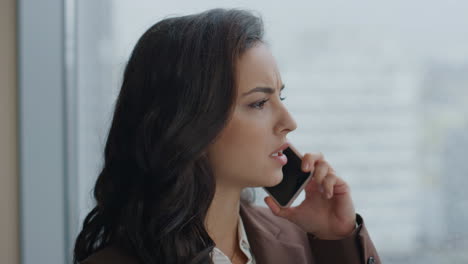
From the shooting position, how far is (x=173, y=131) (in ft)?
4.01

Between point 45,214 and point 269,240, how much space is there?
0.87 m

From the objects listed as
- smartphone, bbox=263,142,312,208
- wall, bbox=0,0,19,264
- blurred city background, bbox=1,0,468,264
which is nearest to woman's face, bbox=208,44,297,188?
smartphone, bbox=263,142,312,208

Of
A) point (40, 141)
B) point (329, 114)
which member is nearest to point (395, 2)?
point (329, 114)

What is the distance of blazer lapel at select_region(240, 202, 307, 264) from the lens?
4.75 feet

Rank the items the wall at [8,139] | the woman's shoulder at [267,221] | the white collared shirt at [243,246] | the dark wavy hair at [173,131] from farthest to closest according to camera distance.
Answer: the wall at [8,139], the woman's shoulder at [267,221], the white collared shirt at [243,246], the dark wavy hair at [173,131]

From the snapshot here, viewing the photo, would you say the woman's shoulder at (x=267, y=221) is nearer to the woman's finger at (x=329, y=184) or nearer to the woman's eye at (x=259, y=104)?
the woman's finger at (x=329, y=184)

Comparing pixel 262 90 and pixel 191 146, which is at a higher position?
pixel 262 90

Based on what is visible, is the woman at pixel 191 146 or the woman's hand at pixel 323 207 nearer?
the woman at pixel 191 146

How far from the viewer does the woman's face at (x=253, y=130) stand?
49.7 inches

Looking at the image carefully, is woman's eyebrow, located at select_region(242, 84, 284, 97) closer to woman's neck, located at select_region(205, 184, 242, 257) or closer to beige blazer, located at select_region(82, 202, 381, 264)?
woman's neck, located at select_region(205, 184, 242, 257)

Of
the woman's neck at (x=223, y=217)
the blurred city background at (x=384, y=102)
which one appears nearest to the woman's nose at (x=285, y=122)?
the woman's neck at (x=223, y=217)

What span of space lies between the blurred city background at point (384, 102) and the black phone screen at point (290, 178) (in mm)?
395

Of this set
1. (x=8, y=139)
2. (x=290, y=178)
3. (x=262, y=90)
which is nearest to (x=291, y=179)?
(x=290, y=178)

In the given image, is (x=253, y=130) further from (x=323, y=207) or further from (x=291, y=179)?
(x=323, y=207)
